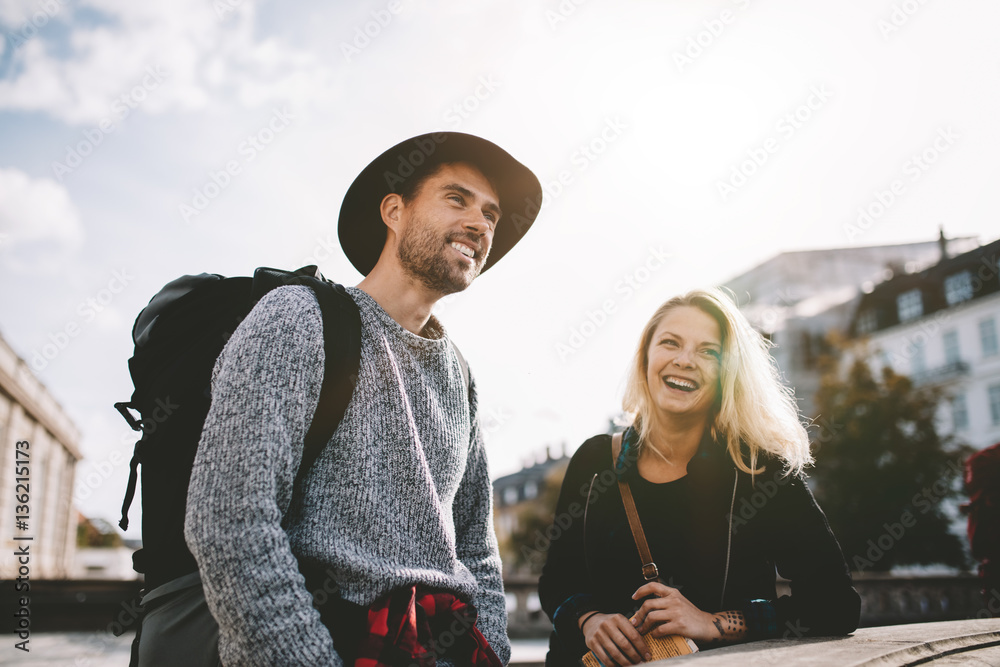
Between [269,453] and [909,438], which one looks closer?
[269,453]

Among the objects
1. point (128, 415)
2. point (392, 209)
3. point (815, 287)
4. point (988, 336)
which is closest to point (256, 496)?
point (128, 415)

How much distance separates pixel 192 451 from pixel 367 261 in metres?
1.28

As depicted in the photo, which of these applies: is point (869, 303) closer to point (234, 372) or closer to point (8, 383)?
point (8, 383)

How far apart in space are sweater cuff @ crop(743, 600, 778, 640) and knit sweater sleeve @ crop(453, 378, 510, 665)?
90 centimetres

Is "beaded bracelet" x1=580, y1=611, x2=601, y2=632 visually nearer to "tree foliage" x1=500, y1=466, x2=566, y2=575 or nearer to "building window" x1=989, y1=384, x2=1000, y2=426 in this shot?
"tree foliage" x1=500, y1=466, x2=566, y2=575

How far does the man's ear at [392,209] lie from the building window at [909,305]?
136ft

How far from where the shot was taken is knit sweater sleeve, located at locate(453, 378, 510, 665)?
241 cm

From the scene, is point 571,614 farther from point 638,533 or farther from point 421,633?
point 421,633

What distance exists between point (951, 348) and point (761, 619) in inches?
1600

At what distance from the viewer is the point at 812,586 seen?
255 cm

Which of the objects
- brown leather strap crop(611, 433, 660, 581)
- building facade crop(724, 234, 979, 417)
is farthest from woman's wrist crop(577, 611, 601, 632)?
building facade crop(724, 234, 979, 417)

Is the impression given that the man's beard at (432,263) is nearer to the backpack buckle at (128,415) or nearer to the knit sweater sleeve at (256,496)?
the knit sweater sleeve at (256,496)

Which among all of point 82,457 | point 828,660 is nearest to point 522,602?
point 828,660

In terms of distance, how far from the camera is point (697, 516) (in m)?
2.79
